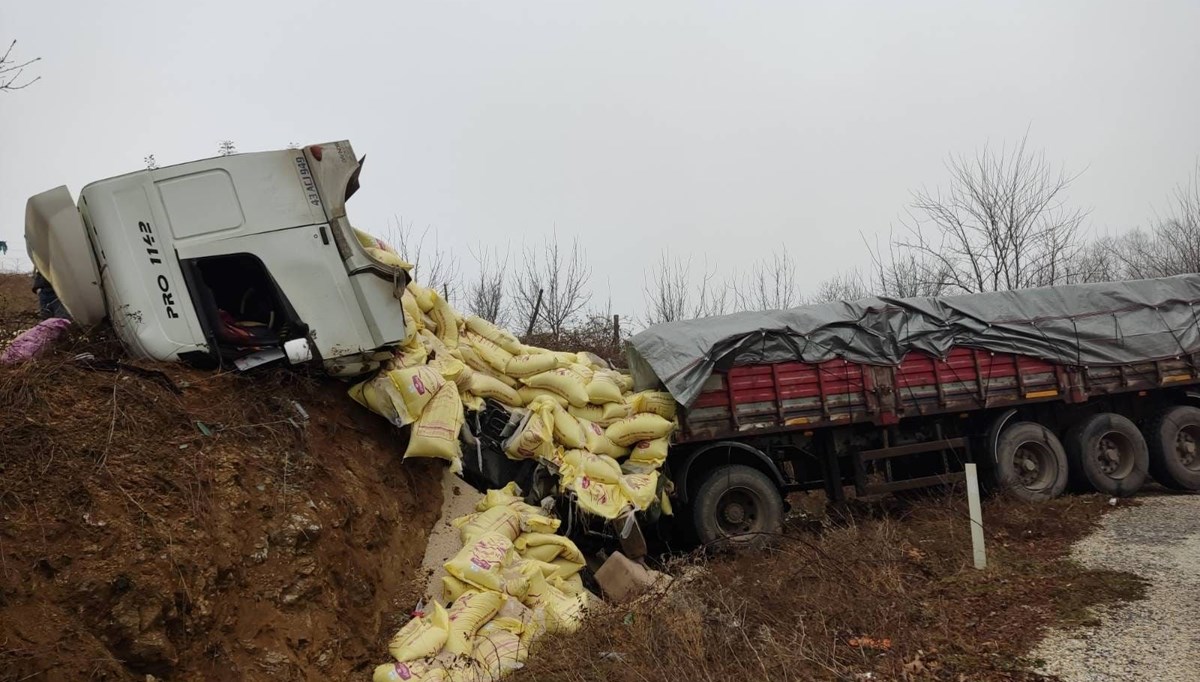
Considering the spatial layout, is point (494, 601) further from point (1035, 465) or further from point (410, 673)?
point (1035, 465)

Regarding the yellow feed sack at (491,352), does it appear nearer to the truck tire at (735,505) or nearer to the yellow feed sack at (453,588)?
the truck tire at (735,505)

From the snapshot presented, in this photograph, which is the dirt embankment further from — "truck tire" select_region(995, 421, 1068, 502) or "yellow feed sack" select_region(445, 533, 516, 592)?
"truck tire" select_region(995, 421, 1068, 502)

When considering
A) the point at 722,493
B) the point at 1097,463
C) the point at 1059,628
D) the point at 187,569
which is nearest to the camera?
the point at 187,569

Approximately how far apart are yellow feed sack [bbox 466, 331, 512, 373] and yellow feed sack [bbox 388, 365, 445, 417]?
1.31 metres

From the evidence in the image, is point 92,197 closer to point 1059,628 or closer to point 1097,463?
point 1059,628

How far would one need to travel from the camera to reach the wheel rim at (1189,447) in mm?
9195

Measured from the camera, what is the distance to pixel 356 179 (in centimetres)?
616

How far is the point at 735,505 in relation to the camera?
7.52 meters

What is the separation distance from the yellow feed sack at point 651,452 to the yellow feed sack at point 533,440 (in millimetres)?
932

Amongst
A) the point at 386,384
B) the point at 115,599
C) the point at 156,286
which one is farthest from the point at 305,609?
the point at 156,286

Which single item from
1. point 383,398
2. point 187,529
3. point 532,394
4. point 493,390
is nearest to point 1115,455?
point 532,394

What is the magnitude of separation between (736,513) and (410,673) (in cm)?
387

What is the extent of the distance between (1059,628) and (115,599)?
5.12 metres

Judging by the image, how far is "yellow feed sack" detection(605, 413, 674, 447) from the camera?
23.2ft
